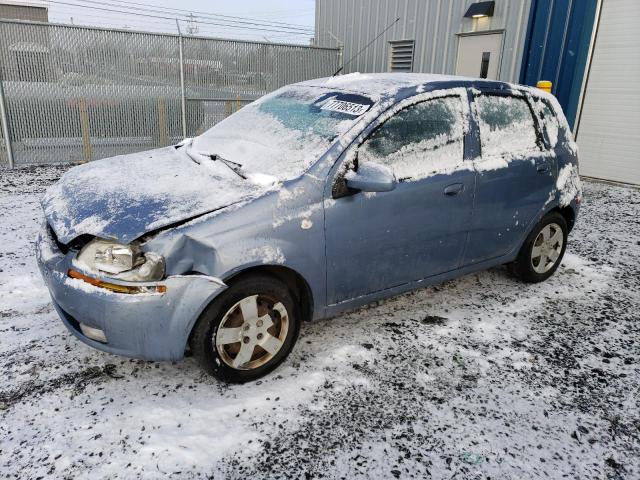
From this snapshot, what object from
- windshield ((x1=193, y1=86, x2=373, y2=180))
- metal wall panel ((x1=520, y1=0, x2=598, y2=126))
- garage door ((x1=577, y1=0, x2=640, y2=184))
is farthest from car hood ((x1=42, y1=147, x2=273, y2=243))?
garage door ((x1=577, y1=0, x2=640, y2=184))

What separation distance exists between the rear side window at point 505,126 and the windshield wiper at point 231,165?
1770mm

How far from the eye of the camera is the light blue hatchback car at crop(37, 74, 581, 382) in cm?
247

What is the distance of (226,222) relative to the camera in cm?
253

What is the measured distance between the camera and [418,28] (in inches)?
410

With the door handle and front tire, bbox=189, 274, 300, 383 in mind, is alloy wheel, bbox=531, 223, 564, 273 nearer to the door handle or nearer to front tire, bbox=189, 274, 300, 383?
the door handle

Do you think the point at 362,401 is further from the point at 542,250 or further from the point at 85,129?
the point at 85,129

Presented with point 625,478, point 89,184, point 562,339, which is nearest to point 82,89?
point 89,184

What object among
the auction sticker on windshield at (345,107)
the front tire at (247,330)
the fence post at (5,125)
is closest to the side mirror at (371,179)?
the auction sticker on windshield at (345,107)

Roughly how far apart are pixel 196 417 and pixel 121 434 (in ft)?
1.20

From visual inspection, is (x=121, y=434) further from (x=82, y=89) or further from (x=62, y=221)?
(x=82, y=89)

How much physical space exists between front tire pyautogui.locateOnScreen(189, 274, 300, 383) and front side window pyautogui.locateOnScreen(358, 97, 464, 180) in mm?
997

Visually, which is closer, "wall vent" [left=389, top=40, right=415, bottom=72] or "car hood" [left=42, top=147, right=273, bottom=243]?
"car hood" [left=42, top=147, right=273, bottom=243]

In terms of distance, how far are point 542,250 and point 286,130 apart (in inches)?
100

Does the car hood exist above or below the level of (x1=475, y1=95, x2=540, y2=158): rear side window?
below
